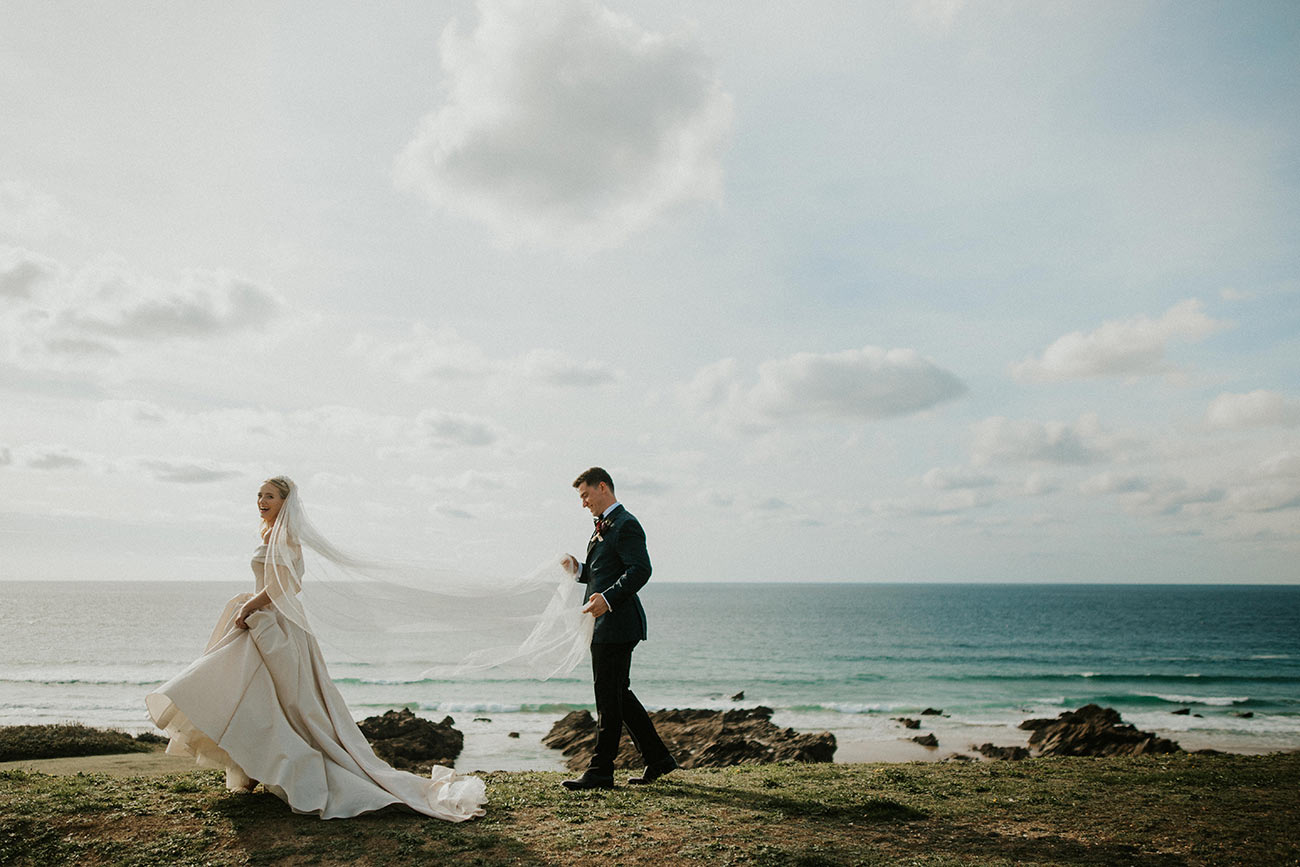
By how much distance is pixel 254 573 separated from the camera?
6020 mm

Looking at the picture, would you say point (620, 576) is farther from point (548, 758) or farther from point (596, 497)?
point (548, 758)

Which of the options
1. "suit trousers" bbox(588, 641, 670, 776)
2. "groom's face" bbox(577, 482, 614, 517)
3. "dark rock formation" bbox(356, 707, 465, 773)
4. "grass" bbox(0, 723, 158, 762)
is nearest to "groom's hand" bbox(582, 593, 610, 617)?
"suit trousers" bbox(588, 641, 670, 776)

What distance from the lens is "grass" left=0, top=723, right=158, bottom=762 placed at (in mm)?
9601

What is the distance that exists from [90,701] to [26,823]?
28.4 meters

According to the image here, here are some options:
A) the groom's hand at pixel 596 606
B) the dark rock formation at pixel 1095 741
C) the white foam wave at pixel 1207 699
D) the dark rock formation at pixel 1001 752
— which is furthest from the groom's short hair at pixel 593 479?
the white foam wave at pixel 1207 699

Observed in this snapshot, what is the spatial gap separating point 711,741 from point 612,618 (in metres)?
12.6

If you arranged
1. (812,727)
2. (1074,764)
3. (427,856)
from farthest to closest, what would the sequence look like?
(812,727) < (1074,764) < (427,856)

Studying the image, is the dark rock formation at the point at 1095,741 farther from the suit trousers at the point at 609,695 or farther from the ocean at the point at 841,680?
the suit trousers at the point at 609,695

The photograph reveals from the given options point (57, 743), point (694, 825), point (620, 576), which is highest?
point (620, 576)

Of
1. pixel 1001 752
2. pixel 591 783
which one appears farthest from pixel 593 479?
pixel 1001 752

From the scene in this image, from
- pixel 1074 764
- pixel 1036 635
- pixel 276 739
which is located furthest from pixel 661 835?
pixel 1036 635

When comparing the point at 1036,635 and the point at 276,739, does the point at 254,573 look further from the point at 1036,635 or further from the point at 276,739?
the point at 1036,635

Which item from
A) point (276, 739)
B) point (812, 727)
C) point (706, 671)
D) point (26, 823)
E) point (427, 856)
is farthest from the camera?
point (706, 671)

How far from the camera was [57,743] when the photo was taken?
32.5 ft
